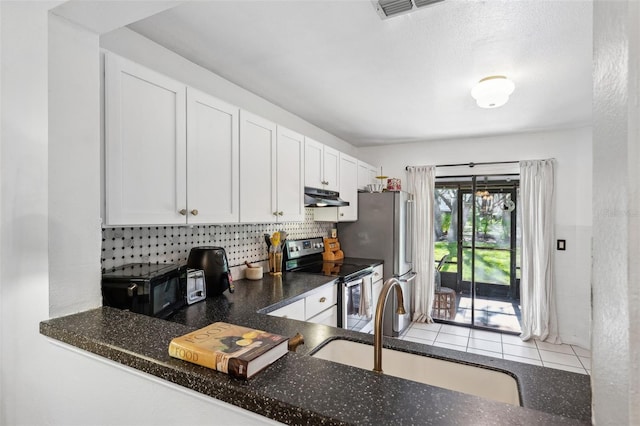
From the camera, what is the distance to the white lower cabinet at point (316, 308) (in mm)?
2145

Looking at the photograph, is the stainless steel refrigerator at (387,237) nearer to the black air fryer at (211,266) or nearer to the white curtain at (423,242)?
the white curtain at (423,242)

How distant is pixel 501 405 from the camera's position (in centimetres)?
65

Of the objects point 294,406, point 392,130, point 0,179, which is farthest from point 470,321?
point 0,179

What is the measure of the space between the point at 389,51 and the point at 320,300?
1769 mm

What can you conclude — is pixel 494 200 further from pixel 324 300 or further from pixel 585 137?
pixel 324 300

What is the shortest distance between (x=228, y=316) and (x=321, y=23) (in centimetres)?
161

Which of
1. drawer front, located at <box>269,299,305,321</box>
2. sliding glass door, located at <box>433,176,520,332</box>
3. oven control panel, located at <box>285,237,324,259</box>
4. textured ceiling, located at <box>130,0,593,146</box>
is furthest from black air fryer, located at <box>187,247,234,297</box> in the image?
sliding glass door, located at <box>433,176,520,332</box>

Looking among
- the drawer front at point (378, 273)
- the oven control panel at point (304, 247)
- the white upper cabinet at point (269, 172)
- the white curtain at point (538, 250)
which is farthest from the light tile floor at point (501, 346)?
the white upper cabinet at point (269, 172)

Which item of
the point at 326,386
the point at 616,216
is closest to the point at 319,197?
the point at 326,386

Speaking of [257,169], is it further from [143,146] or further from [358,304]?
[358,304]

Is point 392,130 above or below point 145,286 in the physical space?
above

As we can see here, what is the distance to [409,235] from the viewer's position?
4.18 metres

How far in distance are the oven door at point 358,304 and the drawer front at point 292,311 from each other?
644 millimetres

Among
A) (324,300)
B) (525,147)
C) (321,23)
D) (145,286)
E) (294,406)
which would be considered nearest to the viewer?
(294,406)
